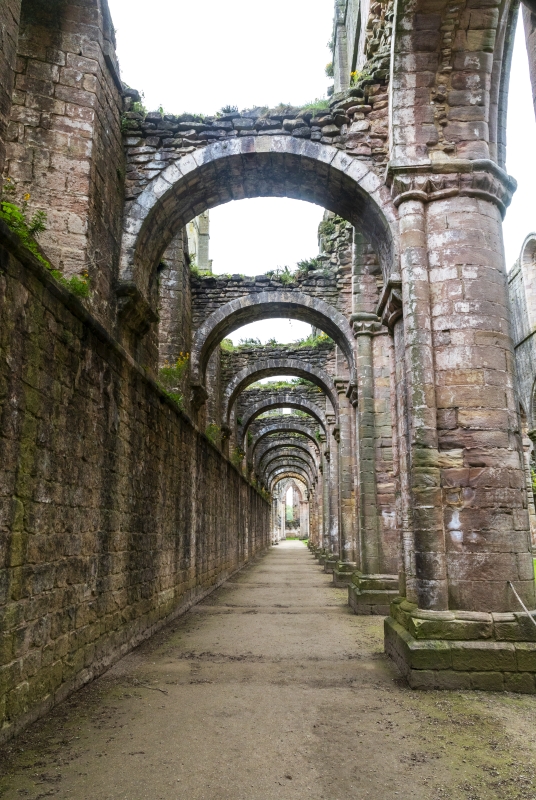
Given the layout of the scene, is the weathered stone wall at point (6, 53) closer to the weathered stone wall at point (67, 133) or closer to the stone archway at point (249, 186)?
the weathered stone wall at point (67, 133)

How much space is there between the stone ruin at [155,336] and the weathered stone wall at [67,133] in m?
0.02

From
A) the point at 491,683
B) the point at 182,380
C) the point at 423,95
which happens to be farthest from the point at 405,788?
the point at 182,380

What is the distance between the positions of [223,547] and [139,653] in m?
9.41

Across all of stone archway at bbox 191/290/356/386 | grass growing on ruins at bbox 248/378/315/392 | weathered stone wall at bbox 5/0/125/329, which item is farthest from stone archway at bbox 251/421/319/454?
weathered stone wall at bbox 5/0/125/329

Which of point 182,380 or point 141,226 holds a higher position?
point 141,226

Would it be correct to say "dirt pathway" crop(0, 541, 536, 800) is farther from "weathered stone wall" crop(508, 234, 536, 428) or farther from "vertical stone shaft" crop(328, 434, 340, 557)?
"weathered stone wall" crop(508, 234, 536, 428)

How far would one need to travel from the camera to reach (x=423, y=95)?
21.3ft

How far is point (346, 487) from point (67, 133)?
10403mm

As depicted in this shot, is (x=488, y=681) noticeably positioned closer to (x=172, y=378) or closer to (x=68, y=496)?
(x=68, y=496)

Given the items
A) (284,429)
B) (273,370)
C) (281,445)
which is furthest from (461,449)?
(281,445)

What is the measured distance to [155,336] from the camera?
10.4 meters

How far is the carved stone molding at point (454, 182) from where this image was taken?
6.06 metres

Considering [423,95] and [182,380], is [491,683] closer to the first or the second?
[423,95]

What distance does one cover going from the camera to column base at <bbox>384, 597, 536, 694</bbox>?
492 centimetres
